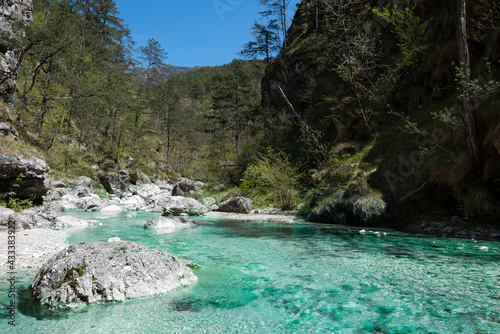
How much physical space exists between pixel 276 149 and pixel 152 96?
2946cm

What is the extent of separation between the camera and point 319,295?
382cm

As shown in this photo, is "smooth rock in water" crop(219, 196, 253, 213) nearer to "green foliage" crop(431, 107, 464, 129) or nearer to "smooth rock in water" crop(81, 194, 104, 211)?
A: "smooth rock in water" crop(81, 194, 104, 211)

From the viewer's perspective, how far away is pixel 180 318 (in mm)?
3070

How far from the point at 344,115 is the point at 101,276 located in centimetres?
1517

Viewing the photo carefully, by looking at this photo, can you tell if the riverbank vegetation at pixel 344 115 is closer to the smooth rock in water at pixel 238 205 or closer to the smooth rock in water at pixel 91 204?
the smooth rock in water at pixel 238 205

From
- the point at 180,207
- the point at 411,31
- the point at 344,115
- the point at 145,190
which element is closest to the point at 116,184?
the point at 145,190

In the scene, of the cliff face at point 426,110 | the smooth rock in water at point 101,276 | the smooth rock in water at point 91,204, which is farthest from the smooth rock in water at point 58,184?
the smooth rock in water at point 101,276

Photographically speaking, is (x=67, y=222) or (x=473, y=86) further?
(x=67, y=222)

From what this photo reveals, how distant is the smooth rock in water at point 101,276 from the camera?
3.30 metres

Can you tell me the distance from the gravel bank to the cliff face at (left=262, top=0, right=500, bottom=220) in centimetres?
1060

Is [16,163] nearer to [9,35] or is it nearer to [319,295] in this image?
[9,35]

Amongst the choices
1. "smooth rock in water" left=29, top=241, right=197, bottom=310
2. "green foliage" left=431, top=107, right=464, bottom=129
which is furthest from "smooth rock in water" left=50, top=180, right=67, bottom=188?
"green foliage" left=431, top=107, right=464, bottom=129

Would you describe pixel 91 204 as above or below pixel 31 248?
above

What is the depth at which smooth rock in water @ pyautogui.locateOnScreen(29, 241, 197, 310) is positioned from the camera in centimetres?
330
